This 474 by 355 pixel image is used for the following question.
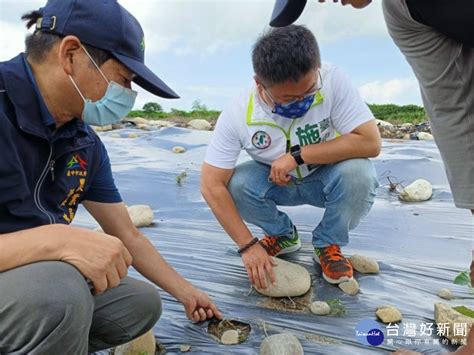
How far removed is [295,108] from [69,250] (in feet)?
3.55

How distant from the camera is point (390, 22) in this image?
141 centimetres

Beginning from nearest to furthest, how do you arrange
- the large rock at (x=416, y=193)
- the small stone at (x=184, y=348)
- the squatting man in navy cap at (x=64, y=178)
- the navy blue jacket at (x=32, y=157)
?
1. the squatting man in navy cap at (x=64, y=178)
2. the navy blue jacket at (x=32, y=157)
3. the small stone at (x=184, y=348)
4. the large rock at (x=416, y=193)

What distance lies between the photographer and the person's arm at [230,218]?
1.95 m

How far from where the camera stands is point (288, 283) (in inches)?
74.9

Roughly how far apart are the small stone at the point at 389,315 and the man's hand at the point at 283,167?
2.01ft

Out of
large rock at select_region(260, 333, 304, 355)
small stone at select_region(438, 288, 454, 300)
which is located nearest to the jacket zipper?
large rock at select_region(260, 333, 304, 355)

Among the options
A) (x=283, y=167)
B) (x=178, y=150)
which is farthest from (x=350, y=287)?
(x=178, y=150)

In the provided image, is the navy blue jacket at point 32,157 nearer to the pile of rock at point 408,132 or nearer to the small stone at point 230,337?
the small stone at point 230,337

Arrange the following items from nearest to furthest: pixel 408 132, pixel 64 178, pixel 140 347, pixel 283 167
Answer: pixel 64 178 < pixel 140 347 < pixel 283 167 < pixel 408 132

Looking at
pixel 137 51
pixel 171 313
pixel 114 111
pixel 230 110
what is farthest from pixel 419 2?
pixel 171 313

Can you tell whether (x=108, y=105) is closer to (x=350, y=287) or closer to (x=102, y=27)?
(x=102, y=27)

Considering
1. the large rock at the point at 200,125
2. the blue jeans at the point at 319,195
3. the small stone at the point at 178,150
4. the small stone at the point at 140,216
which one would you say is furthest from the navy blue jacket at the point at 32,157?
the large rock at the point at 200,125

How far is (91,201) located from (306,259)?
3.43ft

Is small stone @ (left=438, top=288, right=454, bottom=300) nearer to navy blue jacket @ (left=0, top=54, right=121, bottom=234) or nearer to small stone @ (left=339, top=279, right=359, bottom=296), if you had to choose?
small stone @ (left=339, top=279, right=359, bottom=296)
